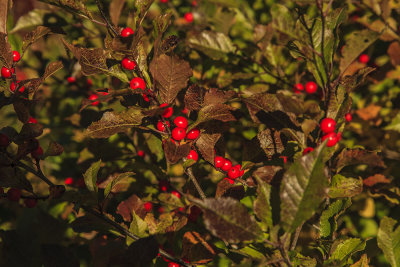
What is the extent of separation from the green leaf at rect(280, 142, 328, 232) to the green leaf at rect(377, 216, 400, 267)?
79 cm

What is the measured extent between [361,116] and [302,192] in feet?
5.60

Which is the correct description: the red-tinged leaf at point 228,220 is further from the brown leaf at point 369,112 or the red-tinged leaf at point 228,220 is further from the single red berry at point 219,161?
the brown leaf at point 369,112

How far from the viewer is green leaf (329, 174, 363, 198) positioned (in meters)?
1.40

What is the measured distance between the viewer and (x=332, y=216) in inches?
57.2

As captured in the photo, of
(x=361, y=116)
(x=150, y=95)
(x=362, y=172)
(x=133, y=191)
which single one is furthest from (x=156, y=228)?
(x=361, y=116)

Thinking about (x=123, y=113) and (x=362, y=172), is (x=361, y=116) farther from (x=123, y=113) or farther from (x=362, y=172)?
(x=123, y=113)

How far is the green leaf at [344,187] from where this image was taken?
4.61 ft

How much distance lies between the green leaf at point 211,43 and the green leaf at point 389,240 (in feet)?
4.39

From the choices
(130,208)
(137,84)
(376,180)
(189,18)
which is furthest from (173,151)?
(189,18)

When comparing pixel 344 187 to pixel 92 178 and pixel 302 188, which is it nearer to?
pixel 302 188

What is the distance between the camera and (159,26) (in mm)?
1353

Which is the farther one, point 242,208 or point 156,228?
point 156,228

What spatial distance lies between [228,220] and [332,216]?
0.67 meters

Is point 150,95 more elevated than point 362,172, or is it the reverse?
point 150,95
